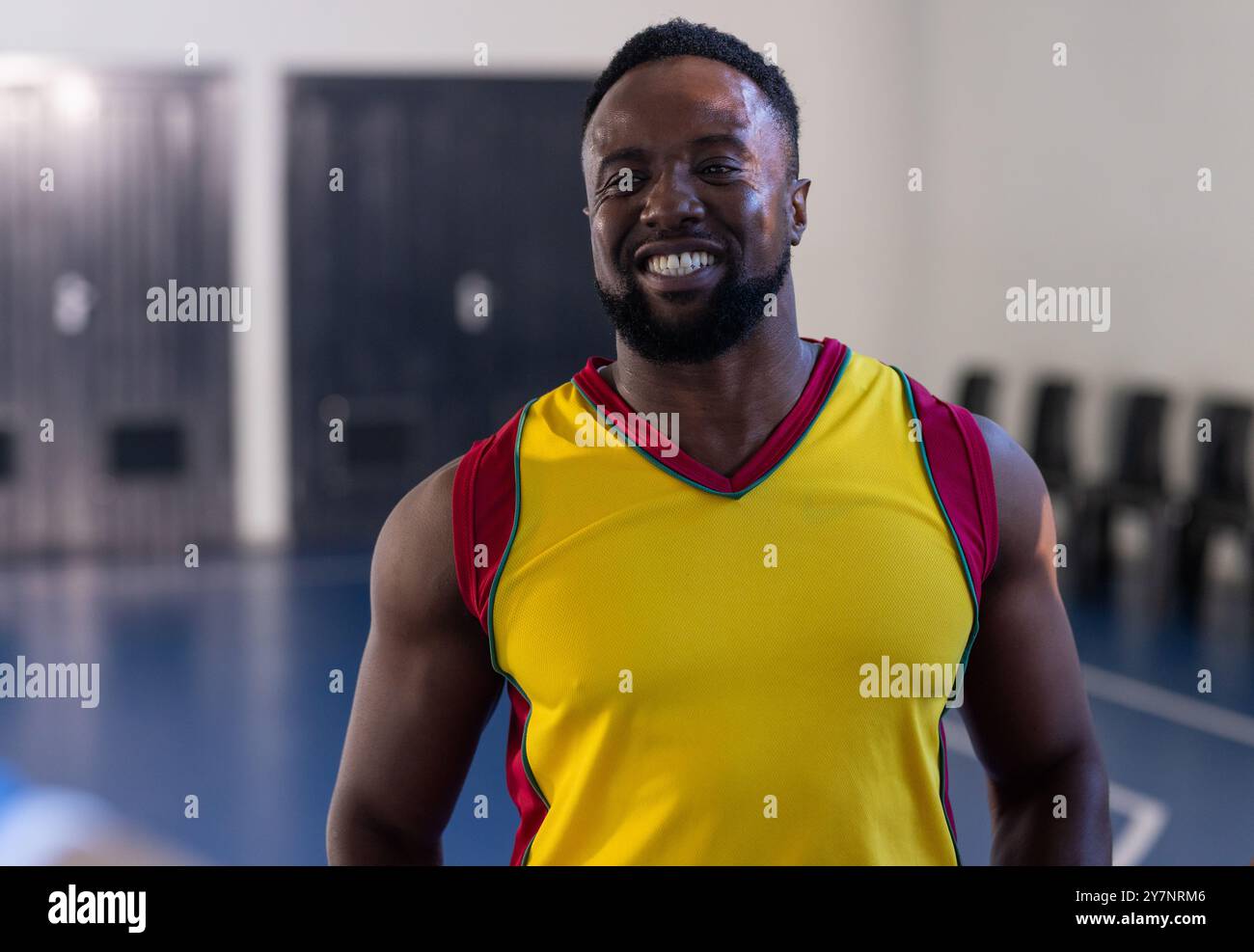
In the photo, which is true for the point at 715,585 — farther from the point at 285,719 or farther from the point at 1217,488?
the point at 1217,488

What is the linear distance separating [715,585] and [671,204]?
9.2 inches

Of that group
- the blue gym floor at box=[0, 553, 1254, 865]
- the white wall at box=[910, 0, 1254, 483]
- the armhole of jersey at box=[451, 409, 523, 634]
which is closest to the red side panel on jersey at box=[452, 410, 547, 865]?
the armhole of jersey at box=[451, 409, 523, 634]

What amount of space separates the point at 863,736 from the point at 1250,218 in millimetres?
4503

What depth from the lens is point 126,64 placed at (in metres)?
5.88

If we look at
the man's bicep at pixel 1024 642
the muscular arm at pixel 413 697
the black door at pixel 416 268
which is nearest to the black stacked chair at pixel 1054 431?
the black door at pixel 416 268

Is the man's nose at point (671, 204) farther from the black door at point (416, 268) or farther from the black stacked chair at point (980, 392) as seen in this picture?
the black door at point (416, 268)

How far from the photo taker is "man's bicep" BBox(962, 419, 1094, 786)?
3.34 feet

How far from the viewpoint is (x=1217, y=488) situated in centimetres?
475

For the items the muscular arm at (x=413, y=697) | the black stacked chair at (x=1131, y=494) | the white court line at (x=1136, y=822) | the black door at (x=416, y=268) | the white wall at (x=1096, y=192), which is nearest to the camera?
the muscular arm at (x=413, y=697)

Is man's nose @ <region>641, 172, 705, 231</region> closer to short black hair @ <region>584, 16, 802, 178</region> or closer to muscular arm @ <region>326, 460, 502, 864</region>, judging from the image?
short black hair @ <region>584, 16, 802, 178</region>

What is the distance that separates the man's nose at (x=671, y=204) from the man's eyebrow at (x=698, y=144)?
23mm

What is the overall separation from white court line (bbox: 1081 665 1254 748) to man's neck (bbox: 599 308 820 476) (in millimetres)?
3062

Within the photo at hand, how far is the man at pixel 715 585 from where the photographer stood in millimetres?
932

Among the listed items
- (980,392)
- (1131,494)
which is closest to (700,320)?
A: (1131,494)
